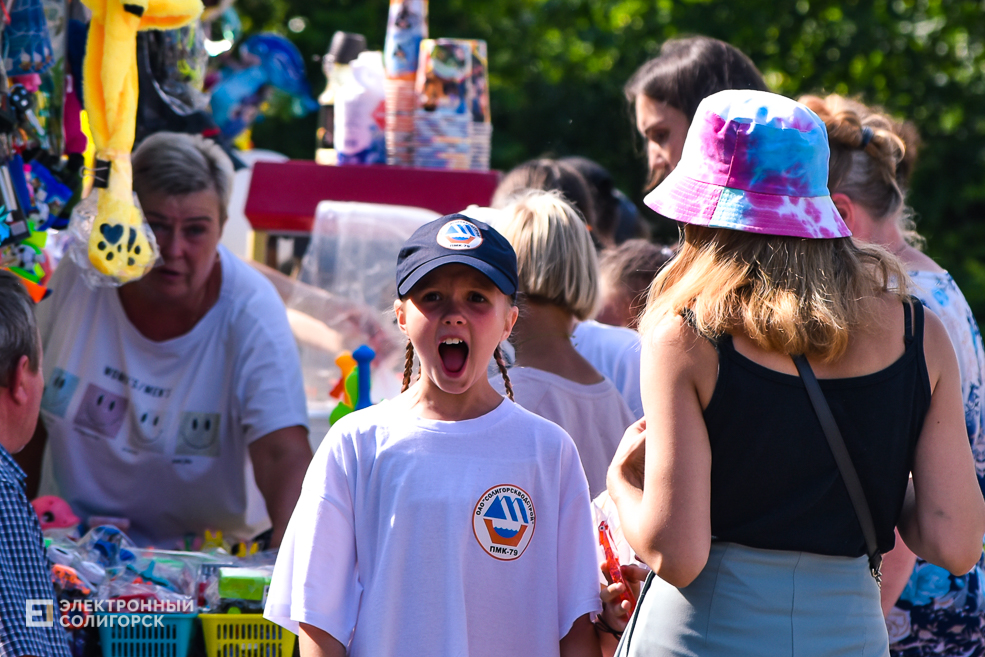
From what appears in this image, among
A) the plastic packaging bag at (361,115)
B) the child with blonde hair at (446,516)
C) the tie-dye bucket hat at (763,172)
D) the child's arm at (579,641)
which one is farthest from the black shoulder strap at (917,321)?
the plastic packaging bag at (361,115)

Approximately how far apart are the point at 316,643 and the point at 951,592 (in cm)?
142

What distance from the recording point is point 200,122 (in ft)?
9.47

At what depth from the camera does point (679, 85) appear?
2795mm

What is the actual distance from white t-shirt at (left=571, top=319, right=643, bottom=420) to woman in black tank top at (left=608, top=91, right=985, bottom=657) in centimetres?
112

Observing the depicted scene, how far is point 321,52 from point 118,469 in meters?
6.76

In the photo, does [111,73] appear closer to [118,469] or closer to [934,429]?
[118,469]

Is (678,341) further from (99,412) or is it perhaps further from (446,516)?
(99,412)

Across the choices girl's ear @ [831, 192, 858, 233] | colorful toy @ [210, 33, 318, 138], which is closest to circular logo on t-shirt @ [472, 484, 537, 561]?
girl's ear @ [831, 192, 858, 233]

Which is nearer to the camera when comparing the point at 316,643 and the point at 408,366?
the point at 316,643

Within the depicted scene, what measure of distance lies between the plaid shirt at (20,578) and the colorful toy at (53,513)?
779 millimetres

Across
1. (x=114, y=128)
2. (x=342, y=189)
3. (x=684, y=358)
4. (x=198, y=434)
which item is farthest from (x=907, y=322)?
(x=342, y=189)

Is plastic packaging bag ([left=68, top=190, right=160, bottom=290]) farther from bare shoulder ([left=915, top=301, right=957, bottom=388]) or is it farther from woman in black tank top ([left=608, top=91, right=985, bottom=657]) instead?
bare shoulder ([left=915, top=301, right=957, bottom=388])

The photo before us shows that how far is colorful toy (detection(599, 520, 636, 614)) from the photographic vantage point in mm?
1736

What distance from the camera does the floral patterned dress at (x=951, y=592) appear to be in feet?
6.94
